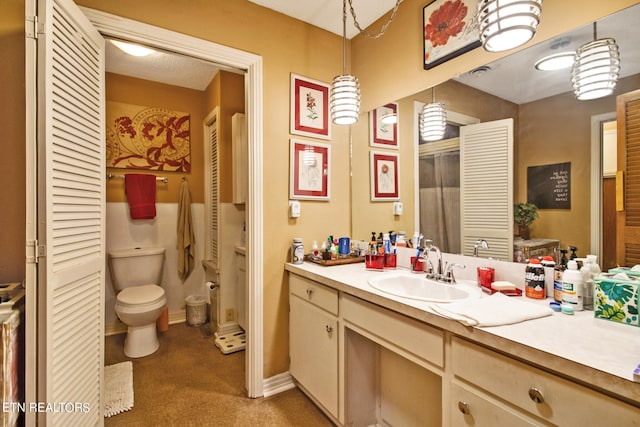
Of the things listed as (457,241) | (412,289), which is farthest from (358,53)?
(412,289)

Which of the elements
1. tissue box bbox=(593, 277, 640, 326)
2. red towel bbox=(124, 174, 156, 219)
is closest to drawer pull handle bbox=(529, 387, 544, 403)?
tissue box bbox=(593, 277, 640, 326)

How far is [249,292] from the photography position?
193cm

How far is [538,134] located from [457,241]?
634 mm

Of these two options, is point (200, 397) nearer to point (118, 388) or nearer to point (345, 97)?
point (118, 388)

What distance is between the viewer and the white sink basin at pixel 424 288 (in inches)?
52.3

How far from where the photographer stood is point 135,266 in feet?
9.34

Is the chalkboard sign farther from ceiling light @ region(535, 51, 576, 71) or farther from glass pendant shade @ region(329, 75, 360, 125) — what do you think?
glass pendant shade @ region(329, 75, 360, 125)

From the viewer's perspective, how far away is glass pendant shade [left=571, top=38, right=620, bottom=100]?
110cm

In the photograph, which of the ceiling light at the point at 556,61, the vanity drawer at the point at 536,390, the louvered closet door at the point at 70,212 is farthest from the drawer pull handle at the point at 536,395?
the louvered closet door at the point at 70,212

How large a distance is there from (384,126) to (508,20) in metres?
1.17

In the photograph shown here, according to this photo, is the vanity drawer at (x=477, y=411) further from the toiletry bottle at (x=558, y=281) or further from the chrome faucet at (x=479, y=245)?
the chrome faucet at (x=479, y=245)

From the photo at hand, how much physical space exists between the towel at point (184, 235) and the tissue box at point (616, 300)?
3.19 meters

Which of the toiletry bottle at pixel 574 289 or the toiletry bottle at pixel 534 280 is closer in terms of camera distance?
the toiletry bottle at pixel 574 289

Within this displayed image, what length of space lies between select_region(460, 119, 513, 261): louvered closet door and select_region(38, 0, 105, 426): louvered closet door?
1.88 metres
